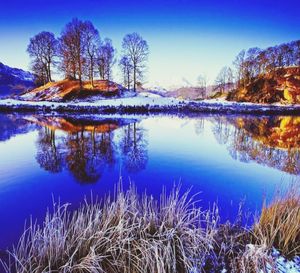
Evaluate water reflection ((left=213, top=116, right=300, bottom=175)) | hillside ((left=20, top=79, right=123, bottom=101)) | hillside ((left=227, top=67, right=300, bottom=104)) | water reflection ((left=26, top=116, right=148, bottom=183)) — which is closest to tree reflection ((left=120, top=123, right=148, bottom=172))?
water reflection ((left=26, top=116, right=148, bottom=183))

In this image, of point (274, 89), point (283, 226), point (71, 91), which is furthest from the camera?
point (274, 89)

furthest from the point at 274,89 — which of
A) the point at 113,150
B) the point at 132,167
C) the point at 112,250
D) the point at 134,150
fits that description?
the point at 112,250

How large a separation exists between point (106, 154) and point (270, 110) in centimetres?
3130

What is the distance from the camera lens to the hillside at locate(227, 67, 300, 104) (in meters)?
48.9

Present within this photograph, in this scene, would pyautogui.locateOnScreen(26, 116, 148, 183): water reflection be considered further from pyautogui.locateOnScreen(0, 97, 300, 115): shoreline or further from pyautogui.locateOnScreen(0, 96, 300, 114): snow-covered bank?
pyautogui.locateOnScreen(0, 96, 300, 114): snow-covered bank

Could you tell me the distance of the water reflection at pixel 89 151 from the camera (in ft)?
28.7

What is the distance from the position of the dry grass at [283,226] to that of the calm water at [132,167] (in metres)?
0.32

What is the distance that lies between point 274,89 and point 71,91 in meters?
41.2

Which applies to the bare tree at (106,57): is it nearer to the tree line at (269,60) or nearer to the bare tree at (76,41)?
the bare tree at (76,41)

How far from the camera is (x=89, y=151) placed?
11211mm

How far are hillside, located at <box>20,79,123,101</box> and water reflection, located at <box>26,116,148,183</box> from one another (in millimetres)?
21897

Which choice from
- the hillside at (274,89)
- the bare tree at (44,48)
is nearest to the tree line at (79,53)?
the bare tree at (44,48)

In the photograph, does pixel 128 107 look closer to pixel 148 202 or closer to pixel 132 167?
pixel 132 167

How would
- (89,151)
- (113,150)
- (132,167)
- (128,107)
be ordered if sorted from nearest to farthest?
(132,167) < (89,151) < (113,150) < (128,107)
